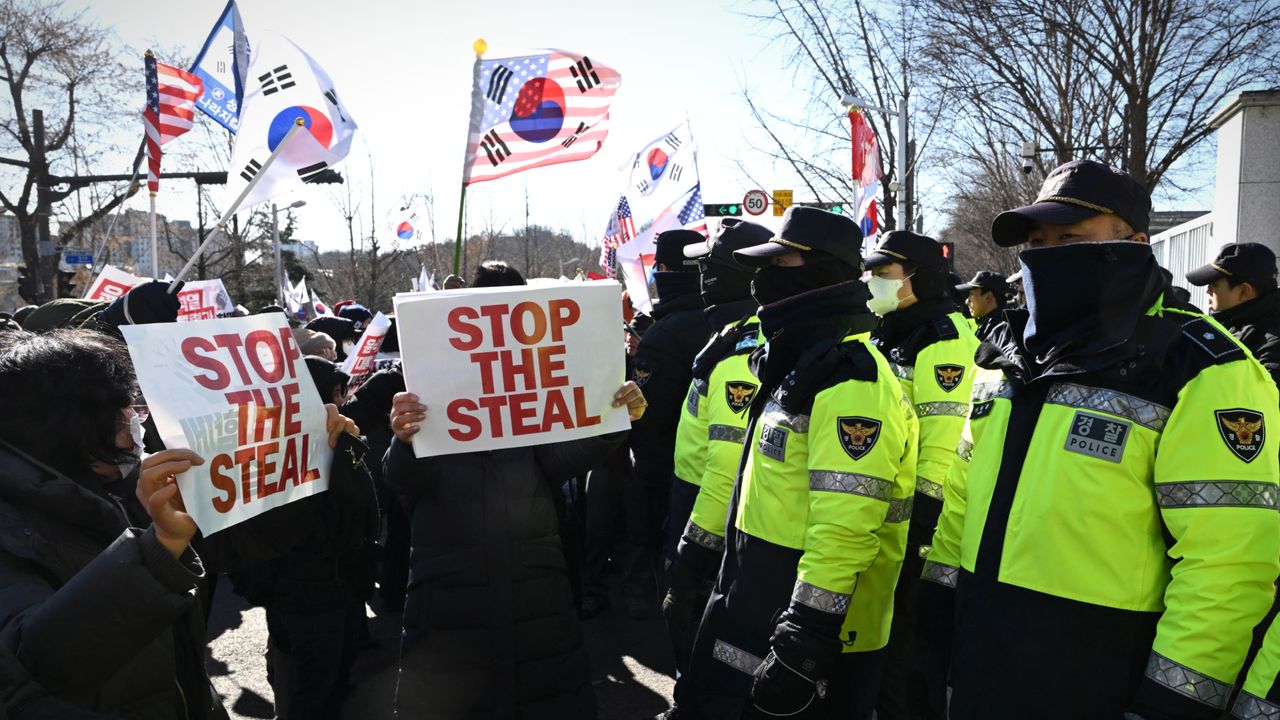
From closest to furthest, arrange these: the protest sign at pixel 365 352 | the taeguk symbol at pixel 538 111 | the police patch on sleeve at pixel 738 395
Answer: the police patch on sleeve at pixel 738 395, the taeguk symbol at pixel 538 111, the protest sign at pixel 365 352

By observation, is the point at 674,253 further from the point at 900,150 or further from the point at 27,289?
the point at 27,289

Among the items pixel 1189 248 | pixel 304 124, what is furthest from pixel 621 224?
pixel 1189 248

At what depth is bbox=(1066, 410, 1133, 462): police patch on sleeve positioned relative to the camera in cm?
233

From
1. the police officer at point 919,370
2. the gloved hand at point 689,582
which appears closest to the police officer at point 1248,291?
the police officer at point 919,370

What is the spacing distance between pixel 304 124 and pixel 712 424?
3.26 meters

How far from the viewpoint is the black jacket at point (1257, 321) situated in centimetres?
579

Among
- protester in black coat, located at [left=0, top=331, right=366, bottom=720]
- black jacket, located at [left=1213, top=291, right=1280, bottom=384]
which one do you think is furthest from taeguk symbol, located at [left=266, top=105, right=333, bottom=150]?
black jacket, located at [left=1213, top=291, right=1280, bottom=384]

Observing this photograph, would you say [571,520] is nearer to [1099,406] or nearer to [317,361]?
[317,361]

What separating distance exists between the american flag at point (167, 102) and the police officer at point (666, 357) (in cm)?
465

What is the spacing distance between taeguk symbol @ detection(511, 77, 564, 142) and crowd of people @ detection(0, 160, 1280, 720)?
5.26 feet

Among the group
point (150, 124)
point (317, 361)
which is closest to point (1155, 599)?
point (317, 361)

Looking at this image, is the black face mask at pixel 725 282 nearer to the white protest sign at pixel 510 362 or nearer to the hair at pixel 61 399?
the white protest sign at pixel 510 362

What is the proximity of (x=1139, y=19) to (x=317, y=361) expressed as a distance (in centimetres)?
1705

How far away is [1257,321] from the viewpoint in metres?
5.89
